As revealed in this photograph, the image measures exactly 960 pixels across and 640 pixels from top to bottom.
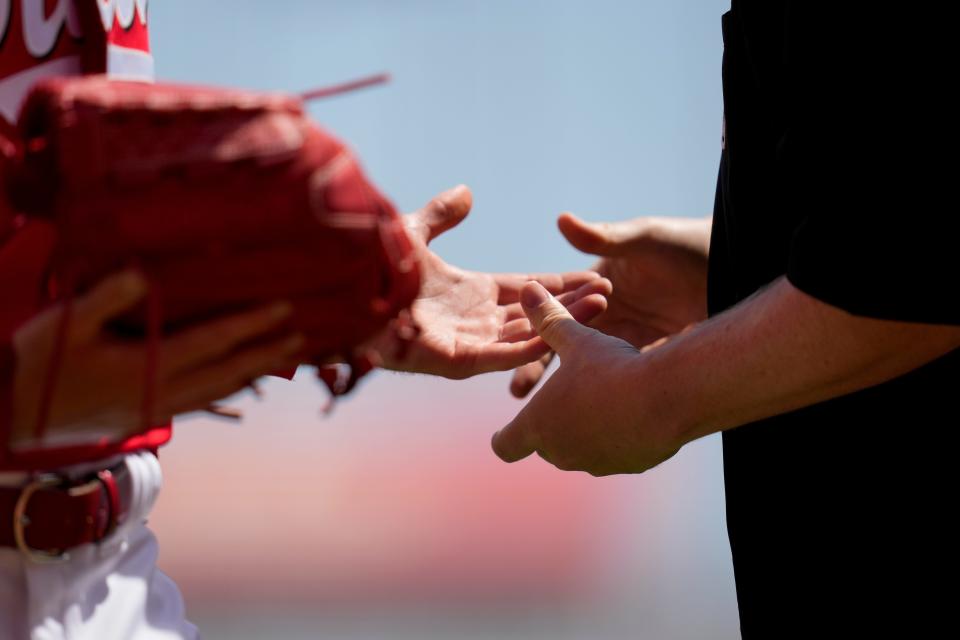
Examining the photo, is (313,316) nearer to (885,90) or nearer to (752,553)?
(885,90)

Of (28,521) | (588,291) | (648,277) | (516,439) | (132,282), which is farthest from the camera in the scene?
(648,277)

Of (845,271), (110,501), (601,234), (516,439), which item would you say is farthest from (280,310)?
(601,234)

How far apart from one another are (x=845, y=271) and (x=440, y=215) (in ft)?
2.03

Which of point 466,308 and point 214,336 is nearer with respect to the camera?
point 214,336

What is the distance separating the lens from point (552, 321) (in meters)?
1.21

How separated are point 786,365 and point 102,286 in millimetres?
584

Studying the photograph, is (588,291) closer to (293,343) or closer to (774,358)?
(774,358)

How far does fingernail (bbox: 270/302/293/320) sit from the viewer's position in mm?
683

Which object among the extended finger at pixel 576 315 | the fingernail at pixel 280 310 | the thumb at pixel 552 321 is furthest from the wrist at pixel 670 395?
the fingernail at pixel 280 310

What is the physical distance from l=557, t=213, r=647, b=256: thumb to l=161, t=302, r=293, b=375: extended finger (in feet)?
2.35

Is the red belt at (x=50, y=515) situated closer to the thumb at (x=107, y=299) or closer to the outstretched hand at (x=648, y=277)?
the thumb at (x=107, y=299)

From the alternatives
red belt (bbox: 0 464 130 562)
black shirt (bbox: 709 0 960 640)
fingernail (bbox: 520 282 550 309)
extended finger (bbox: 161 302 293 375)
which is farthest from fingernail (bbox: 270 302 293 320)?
fingernail (bbox: 520 282 550 309)

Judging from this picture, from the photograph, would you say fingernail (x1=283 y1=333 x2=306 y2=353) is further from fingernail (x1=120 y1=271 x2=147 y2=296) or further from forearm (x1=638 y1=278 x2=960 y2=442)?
forearm (x1=638 y1=278 x2=960 y2=442)

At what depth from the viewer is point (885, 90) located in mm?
851
